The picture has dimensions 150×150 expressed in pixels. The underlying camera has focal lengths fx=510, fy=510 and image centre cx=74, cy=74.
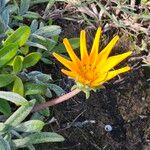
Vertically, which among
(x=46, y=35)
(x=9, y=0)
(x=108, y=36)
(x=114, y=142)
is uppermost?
(x=9, y=0)

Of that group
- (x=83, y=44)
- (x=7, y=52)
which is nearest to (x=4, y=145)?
(x=7, y=52)

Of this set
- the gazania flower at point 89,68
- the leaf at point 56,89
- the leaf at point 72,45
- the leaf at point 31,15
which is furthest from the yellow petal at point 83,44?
the leaf at point 31,15

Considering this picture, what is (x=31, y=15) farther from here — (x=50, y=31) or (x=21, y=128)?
(x=21, y=128)

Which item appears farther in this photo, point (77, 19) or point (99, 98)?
point (77, 19)

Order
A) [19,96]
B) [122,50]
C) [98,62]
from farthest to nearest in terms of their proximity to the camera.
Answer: [122,50]
[19,96]
[98,62]

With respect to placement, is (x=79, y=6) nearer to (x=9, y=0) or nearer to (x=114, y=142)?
(x=9, y=0)

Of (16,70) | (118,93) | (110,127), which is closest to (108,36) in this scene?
(118,93)

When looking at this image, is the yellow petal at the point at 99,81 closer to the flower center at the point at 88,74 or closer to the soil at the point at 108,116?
the flower center at the point at 88,74
